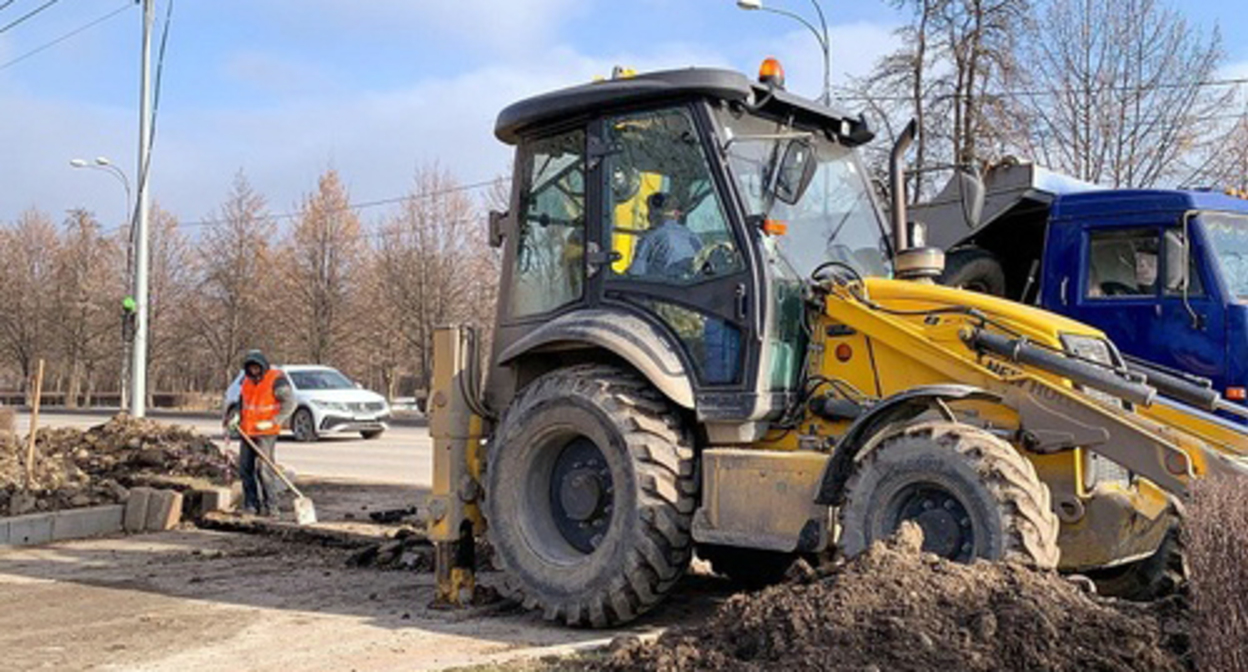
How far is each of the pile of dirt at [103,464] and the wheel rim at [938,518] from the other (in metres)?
8.42

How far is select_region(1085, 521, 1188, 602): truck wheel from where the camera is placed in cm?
561

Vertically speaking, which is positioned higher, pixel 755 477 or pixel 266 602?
pixel 755 477

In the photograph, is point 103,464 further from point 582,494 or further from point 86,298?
point 86,298

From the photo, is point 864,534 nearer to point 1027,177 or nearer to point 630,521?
point 630,521

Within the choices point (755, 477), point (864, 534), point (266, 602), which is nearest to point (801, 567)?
point (864, 534)

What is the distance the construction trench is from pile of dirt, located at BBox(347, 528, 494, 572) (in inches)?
0.5

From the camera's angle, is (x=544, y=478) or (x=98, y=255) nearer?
(x=544, y=478)

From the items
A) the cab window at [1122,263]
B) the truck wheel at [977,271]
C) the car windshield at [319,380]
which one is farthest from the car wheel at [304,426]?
the cab window at [1122,263]

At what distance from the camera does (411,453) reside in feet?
66.0

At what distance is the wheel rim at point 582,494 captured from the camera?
263 inches

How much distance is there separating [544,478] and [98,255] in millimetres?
51221

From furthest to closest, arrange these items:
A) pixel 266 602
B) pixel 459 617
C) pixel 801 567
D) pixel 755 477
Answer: pixel 266 602 → pixel 459 617 → pixel 755 477 → pixel 801 567

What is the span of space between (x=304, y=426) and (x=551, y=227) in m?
17.2

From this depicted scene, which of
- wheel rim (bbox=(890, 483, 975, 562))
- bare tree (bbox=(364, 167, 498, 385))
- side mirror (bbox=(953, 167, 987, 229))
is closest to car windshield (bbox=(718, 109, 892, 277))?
side mirror (bbox=(953, 167, 987, 229))
